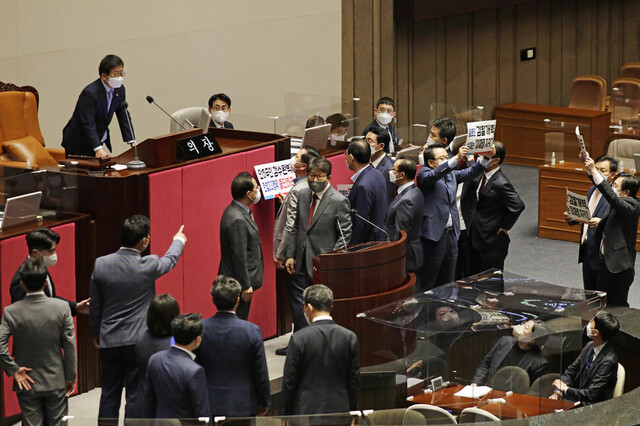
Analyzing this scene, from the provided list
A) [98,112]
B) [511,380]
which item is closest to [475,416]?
[511,380]

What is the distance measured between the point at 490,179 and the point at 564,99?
23.4ft

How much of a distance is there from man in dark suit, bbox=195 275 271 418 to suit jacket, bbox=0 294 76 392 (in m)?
0.85

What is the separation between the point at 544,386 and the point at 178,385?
2.34m

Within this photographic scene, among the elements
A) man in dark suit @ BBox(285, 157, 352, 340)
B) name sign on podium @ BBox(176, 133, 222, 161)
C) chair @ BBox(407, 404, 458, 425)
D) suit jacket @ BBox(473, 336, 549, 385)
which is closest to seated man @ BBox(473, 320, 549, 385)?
suit jacket @ BBox(473, 336, 549, 385)

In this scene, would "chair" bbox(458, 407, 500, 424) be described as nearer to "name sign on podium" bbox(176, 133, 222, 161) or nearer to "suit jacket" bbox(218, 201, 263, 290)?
"suit jacket" bbox(218, 201, 263, 290)

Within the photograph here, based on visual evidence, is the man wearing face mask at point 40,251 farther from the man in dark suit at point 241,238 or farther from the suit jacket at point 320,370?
the suit jacket at point 320,370

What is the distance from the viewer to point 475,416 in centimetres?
570

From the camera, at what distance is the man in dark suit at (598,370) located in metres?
6.39

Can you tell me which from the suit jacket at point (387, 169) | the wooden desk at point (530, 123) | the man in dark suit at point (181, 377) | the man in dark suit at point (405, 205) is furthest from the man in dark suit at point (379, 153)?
the wooden desk at point (530, 123)

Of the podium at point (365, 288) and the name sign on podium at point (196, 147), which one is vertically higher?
the name sign on podium at point (196, 147)

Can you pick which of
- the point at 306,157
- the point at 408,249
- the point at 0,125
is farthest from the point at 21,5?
the point at 408,249

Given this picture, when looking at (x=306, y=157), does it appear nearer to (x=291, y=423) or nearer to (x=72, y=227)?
(x=72, y=227)

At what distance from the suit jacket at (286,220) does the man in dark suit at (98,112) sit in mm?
1311

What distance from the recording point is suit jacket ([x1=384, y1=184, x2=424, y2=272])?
7.77 metres
